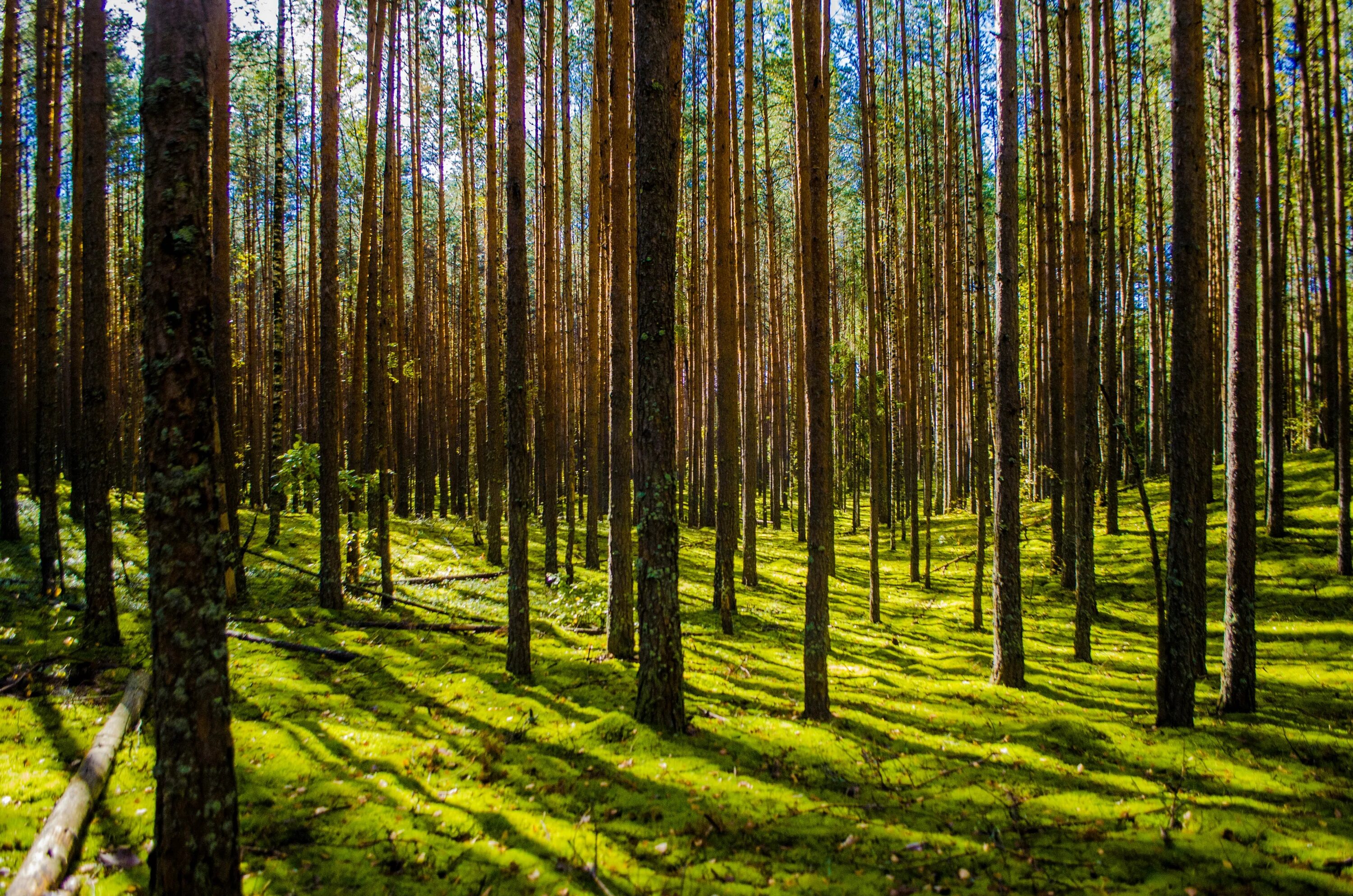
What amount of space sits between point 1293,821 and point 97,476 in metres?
10.6

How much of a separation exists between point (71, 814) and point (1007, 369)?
828cm

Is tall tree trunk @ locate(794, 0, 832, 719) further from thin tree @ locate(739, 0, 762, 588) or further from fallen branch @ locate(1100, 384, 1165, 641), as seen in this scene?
thin tree @ locate(739, 0, 762, 588)

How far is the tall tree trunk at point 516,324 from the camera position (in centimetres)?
704

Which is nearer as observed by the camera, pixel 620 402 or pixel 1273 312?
pixel 620 402

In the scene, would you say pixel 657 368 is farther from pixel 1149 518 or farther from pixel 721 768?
pixel 1149 518

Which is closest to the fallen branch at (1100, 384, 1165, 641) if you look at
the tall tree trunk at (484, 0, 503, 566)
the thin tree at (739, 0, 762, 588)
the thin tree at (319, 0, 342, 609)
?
the thin tree at (739, 0, 762, 588)

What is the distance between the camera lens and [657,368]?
18.6 feet

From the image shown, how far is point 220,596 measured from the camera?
317cm

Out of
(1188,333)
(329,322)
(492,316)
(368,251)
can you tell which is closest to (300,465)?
(329,322)

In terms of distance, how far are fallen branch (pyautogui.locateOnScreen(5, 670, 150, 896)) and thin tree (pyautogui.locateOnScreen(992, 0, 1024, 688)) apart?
757 centimetres

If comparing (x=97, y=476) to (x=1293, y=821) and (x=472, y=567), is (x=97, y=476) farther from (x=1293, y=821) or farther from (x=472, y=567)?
(x=1293, y=821)

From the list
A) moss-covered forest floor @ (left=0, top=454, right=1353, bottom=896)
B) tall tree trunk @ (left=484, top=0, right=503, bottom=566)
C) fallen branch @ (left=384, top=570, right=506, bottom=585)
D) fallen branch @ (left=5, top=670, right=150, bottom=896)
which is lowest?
moss-covered forest floor @ (left=0, top=454, right=1353, bottom=896)

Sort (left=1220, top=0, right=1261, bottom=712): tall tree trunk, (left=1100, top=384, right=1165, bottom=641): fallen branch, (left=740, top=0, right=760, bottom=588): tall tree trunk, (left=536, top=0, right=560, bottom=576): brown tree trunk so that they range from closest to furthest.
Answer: (left=1100, top=384, right=1165, bottom=641): fallen branch
(left=1220, top=0, right=1261, bottom=712): tall tree trunk
(left=536, top=0, right=560, bottom=576): brown tree trunk
(left=740, top=0, right=760, bottom=588): tall tree trunk

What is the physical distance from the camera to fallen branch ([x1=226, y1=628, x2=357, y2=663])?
786 cm
